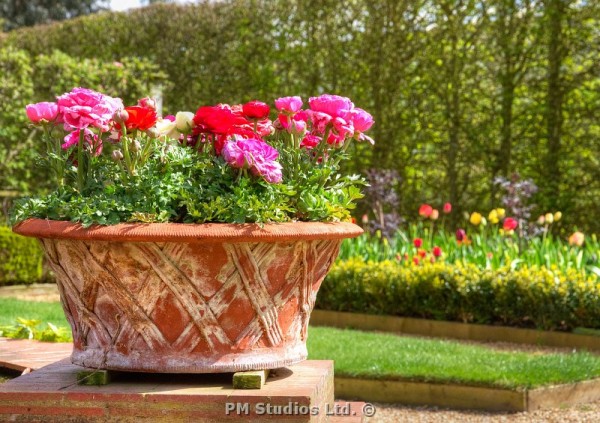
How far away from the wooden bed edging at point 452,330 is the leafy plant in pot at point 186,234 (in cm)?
394

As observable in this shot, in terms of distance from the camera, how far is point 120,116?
2520mm

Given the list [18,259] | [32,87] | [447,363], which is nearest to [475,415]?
[447,363]

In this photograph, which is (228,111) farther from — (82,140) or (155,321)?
(155,321)

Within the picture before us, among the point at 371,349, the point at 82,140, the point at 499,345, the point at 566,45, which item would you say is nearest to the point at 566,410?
the point at 371,349

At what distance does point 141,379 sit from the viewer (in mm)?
2578

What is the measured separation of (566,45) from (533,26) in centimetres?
41

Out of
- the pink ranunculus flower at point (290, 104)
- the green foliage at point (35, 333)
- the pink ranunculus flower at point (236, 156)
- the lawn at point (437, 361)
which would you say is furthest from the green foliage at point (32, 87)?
the pink ranunculus flower at point (236, 156)

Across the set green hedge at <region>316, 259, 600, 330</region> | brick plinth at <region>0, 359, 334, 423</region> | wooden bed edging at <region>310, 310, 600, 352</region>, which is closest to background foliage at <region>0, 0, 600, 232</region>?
green hedge at <region>316, 259, 600, 330</region>

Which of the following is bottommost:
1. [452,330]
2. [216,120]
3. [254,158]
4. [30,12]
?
[452,330]

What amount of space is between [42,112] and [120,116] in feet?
0.87

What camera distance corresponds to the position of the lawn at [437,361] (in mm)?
4590

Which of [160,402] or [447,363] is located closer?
[160,402]

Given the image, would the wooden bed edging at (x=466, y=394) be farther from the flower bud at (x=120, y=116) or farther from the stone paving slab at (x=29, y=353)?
the flower bud at (x=120, y=116)

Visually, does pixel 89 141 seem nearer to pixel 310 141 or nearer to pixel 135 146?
pixel 135 146
